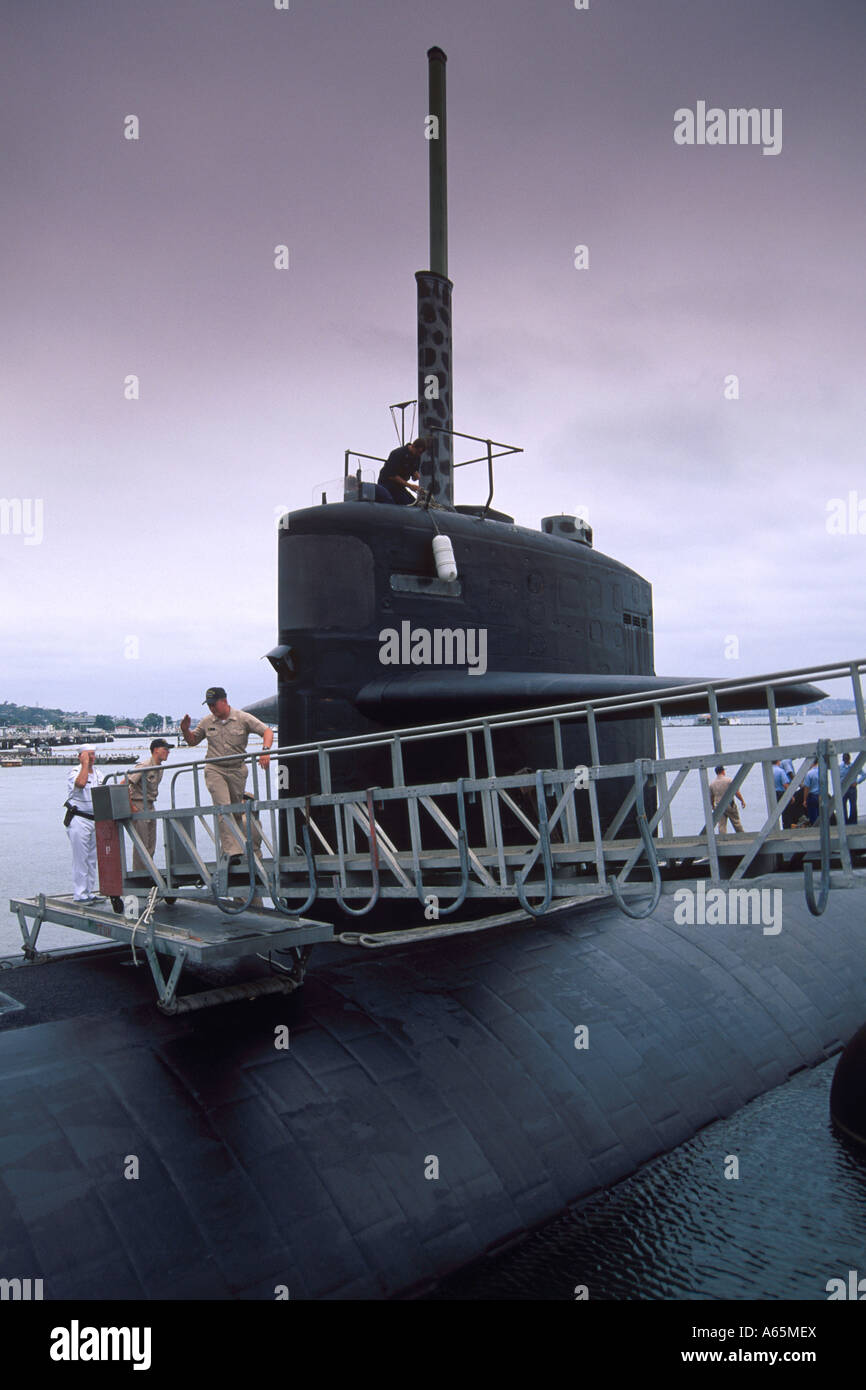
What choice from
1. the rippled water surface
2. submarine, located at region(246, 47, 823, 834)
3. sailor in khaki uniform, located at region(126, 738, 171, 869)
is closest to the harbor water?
the rippled water surface

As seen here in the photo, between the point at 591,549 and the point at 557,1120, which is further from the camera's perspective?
the point at 591,549

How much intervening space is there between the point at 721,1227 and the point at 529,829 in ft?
11.7

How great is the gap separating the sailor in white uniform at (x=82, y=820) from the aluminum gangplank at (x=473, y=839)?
153 cm

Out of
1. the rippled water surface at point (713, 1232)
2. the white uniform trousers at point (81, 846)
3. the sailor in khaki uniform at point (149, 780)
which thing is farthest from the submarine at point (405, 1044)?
the white uniform trousers at point (81, 846)

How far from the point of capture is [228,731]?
31.3 ft

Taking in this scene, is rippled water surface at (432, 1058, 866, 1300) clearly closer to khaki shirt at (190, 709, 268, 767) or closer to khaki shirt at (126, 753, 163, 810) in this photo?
khaki shirt at (190, 709, 268, 767)

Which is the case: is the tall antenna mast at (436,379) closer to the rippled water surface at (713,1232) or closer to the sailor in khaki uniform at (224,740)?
the sailor in khaki uniform at (224,740)

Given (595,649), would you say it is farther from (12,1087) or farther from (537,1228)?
(12,1087)

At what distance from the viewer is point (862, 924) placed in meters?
14.3

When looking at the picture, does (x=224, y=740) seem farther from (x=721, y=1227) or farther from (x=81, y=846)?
(x=721, y=1227)

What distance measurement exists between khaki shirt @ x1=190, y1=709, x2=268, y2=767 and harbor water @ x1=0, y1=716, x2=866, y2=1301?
195 inches
